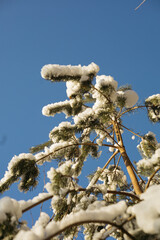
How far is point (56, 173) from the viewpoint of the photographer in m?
2.28

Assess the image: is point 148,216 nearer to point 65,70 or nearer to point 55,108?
point 65,70

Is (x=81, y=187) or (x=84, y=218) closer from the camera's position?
(x=84, y=218)

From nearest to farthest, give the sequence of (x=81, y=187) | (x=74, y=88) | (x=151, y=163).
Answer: (x=151, y=163) → (x=81, y=187) → (x=74, y=88)

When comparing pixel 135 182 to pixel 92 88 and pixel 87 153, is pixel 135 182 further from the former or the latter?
pixel 92 88

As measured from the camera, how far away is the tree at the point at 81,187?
1.47m

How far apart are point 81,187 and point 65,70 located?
68.8 inches

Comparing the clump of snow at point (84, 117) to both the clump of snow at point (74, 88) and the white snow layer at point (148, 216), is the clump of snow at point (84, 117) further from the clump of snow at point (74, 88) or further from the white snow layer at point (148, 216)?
the white snow layer at point (148, 216)

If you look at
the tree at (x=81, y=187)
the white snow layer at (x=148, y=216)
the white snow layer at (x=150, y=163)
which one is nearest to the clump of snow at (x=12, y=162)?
the tree at (x=81, y=187)

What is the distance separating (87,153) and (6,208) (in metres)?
2.29

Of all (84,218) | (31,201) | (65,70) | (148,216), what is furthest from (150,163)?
(65,70)

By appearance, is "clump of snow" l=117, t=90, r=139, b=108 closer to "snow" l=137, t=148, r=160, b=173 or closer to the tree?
the tree

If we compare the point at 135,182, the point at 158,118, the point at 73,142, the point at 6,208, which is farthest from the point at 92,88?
the point at 6,208

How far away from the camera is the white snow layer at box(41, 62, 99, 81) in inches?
118

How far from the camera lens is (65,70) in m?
3.13
